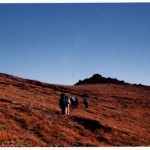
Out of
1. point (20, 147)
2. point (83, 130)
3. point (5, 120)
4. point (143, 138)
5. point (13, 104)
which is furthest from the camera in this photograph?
point (13, 104)

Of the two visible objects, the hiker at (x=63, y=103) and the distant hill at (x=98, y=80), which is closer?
the hiker at (x=63, y=103)

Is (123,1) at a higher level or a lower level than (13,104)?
higher

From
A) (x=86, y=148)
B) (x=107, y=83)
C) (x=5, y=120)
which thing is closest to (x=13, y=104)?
(x=5, y=120)

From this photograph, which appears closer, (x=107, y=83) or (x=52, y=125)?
(x=52, y=125)

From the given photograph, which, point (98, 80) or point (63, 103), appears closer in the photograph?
point (63, 103)

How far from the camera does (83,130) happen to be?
1077 inches

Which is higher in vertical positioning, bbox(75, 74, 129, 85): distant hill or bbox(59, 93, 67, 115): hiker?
Answer: bbox(75, 74, 129, 85): distant hill

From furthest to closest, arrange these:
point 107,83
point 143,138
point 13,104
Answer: point 107,83, point 13,104, point 143,138

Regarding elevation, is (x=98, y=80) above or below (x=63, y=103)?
above

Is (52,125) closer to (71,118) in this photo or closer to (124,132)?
(71,118)

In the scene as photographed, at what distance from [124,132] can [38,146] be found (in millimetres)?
11207

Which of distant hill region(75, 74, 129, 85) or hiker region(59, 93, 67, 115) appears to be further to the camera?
distant hill region(75, 74, 129, 85)

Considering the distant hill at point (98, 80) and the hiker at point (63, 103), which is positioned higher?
the distant hill at point (98, 80)

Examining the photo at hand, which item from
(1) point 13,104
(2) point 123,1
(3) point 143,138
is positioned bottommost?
(3) point 143,138
